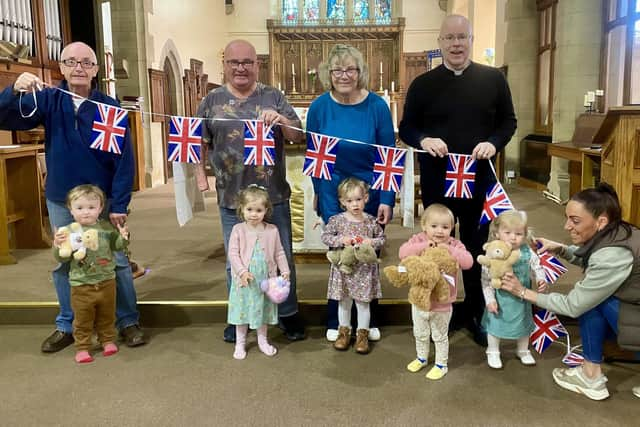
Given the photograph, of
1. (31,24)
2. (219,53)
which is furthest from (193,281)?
(219,53)

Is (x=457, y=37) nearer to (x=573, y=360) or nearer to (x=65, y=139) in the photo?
(x=573, y=360)

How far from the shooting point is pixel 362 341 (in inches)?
115

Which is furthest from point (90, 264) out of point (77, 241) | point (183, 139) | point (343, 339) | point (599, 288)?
point (599, 288)

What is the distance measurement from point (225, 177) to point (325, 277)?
5.11 ft

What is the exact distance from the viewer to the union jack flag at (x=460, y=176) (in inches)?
112

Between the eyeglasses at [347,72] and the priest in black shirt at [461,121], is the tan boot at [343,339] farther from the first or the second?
the eyeglasses at [347,72]

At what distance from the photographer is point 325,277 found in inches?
168

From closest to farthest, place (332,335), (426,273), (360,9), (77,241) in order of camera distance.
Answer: (426,273) → (77,241) → (332,335) → (360,9)

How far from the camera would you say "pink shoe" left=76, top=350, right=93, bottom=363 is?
2.83 metres

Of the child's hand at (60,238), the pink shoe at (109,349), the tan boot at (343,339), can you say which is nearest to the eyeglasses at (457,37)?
the tan boot at (343,339)

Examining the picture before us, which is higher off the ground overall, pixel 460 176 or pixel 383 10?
pixel 383 10

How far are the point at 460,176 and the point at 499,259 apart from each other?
51cm

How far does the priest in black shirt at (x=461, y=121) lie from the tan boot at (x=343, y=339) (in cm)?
66

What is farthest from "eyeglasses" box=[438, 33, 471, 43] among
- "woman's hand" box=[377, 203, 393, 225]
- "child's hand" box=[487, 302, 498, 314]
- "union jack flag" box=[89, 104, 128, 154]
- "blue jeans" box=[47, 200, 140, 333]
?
"blue jeans" box=[47, 200, 140, 333]
